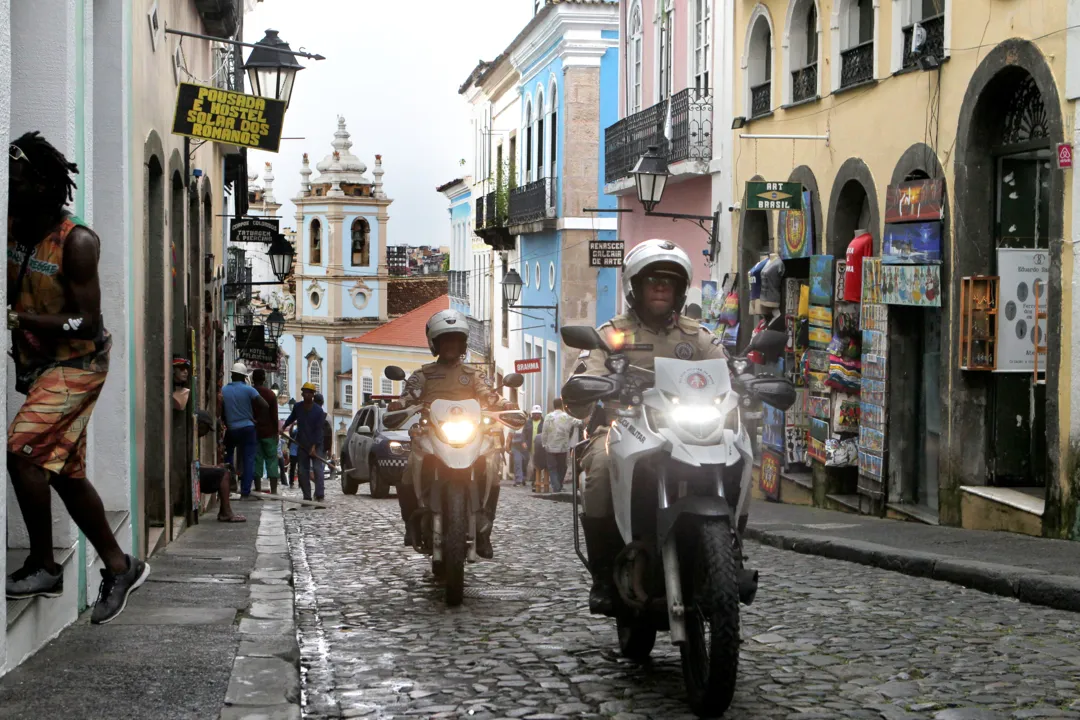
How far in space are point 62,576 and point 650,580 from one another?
2394mm

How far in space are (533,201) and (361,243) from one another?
185ft

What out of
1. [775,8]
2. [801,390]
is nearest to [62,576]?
[801,390]

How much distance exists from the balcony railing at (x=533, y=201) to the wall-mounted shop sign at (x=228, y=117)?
966 inches

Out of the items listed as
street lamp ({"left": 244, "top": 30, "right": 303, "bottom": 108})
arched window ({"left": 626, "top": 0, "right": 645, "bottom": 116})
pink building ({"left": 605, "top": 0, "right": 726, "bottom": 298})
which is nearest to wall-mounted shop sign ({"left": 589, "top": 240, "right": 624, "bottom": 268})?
pink building ({"left": 605, "top": 0, "right": 726, "bottom": 298})

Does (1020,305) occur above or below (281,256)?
below

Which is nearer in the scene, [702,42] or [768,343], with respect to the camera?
[768,343]

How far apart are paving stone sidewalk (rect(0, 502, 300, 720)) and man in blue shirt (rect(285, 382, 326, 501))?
11704 millimetres

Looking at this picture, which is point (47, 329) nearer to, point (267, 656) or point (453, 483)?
point (267, 656)

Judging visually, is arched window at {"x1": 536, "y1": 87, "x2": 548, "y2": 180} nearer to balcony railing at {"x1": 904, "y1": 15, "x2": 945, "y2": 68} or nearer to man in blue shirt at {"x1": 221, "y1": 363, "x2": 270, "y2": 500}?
man in blue shirt at {"x1": 221, "y1": 363, "x2": 270, "y2": 500}

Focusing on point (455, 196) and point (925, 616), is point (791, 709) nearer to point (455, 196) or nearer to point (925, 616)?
point (925, 616)

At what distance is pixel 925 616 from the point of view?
8477mm

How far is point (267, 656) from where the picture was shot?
709 centimetres

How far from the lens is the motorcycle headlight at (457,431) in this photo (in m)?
9.95

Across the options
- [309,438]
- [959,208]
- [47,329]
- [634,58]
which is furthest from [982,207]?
[634,58]
